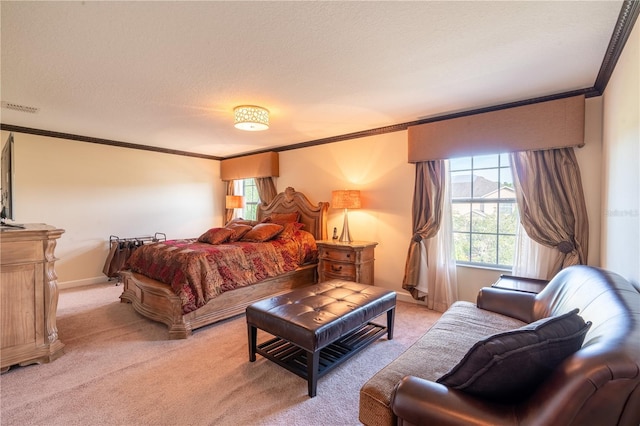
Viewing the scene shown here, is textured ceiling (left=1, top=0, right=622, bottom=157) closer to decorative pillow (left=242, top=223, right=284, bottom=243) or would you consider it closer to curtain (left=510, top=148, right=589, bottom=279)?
curtain (left=510, top=148, right=589, bottom=279)

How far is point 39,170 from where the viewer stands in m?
4.14

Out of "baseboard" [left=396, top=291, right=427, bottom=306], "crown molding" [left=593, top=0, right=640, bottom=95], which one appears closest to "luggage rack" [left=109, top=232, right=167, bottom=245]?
"baseboard" [left=396, top=291, right=427, bottom=306]

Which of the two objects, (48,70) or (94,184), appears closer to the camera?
(48,70)

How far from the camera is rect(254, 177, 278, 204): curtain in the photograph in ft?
17.6

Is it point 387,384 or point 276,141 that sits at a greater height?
point 276,141

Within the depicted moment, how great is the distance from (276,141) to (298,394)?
12.5ft

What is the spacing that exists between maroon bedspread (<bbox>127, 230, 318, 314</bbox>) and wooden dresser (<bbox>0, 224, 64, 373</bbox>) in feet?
3.03

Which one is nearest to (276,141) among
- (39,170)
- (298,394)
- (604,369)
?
(39,170)

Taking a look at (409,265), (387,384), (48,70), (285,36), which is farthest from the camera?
(409,265)

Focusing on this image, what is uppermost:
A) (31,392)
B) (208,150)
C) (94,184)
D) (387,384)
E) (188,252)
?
(208,150)

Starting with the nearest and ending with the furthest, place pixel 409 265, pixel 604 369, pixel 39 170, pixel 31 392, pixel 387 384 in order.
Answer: pixel 604 369, pixel 387 384, pixel 31 392, pixel 409 265, pixel 39 170

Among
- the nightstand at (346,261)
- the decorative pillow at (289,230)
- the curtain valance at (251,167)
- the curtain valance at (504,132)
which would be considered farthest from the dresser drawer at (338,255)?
the curtain valance at (251,167)

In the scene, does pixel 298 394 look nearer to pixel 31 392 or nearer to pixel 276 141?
pixel 31 392

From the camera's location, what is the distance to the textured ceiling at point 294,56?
5.35 ft
